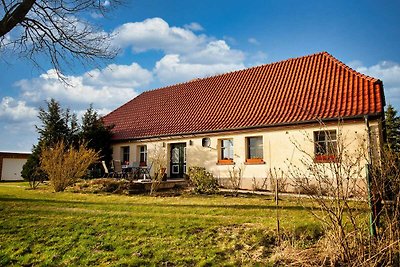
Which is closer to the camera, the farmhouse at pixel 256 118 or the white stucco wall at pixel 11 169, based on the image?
the farmhouse at pixel 256 118

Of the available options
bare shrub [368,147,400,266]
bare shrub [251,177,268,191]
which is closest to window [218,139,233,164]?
bare shrub [251,177,268,191]

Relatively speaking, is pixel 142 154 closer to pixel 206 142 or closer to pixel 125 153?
pixel 125 153

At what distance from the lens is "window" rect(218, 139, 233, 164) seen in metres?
16.7

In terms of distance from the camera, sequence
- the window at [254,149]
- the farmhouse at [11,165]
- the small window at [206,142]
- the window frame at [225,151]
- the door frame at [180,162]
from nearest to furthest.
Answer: the window at [254,149]
the window frame at [225,151]
the small window at [206,142]
the door frame at [180,162]
the farmhouse at [11,165]

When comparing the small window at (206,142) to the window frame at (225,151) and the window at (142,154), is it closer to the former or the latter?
the window frame at (225,151)

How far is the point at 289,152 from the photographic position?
47.3 ft

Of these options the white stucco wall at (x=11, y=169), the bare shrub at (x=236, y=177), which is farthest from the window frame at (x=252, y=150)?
the white stucco wall at (x=11, y=169)

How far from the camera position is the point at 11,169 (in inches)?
1184

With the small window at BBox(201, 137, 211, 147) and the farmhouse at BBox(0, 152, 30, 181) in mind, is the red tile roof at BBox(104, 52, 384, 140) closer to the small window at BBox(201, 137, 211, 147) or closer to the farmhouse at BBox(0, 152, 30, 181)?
the small window at BBox(201, 137, 211, 147)

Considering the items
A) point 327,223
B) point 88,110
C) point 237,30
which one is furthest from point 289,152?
point 88,110

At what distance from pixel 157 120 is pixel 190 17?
9.20 meters

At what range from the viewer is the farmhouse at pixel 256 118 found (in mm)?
13781

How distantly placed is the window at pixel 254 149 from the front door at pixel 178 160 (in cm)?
436

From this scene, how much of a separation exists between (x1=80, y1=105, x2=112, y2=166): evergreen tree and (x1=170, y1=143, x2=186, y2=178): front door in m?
4.61
